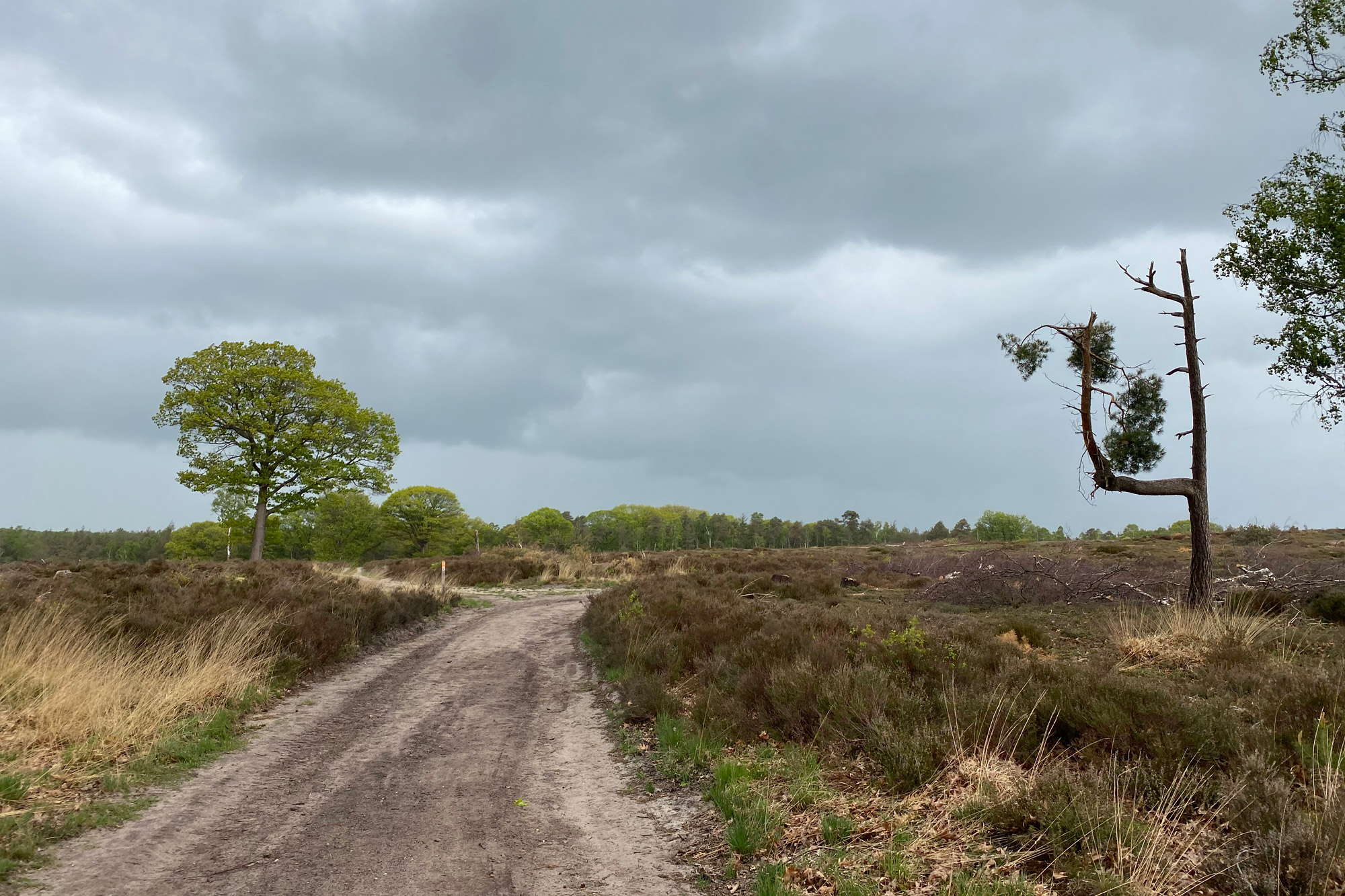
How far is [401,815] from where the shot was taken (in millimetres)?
6328

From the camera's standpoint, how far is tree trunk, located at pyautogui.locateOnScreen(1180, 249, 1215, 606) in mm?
13359

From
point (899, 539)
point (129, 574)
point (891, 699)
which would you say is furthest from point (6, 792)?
point (899, 539)

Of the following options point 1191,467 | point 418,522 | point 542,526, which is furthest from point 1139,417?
point 542,526

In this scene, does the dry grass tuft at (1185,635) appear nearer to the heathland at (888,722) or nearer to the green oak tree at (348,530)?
the heathland at (888,722)

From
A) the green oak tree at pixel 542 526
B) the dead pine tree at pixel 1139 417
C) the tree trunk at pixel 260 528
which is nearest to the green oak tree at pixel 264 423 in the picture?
the tree trunk at pixel 260 528

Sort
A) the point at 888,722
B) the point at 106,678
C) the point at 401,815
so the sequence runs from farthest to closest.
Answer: the point at 106,678, the point at 888,722, the point at 401,815

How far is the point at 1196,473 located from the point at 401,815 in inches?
596

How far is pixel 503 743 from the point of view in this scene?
29.3 ft

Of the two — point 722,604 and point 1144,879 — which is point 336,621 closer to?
point 722,604

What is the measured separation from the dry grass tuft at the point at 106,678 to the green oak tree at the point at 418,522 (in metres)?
76.1

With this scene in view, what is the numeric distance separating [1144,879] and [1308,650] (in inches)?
324

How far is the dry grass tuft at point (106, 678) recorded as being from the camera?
7.40 m

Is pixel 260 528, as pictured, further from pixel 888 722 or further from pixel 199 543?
pixel 199 543

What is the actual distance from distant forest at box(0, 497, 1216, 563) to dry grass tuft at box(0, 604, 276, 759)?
30026mm
